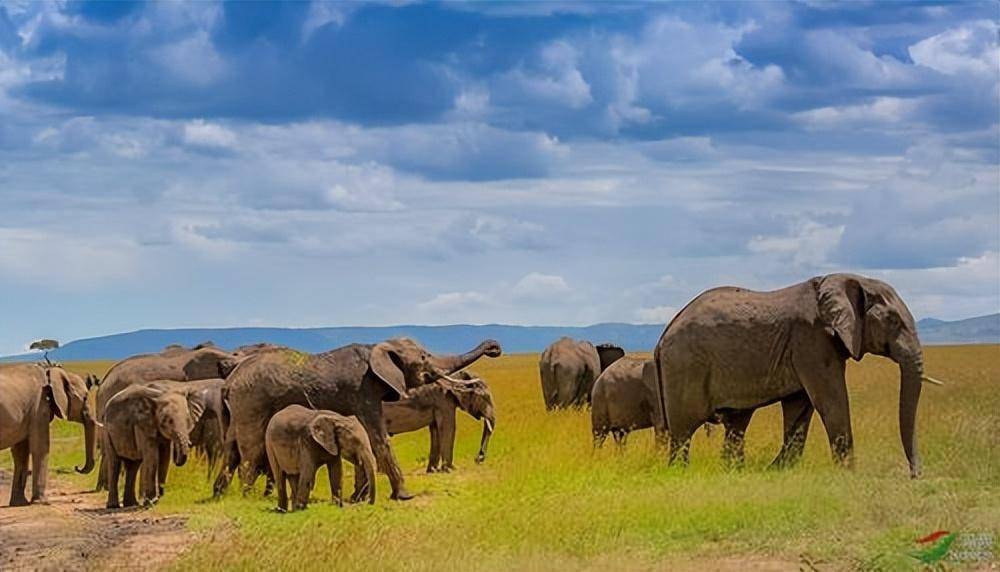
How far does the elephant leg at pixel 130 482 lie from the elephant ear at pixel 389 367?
335cm

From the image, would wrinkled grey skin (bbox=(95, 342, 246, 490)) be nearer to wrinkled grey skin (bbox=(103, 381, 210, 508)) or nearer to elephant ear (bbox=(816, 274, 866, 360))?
wrinkled grey skin (bbox=(103, 381, 210, 508))

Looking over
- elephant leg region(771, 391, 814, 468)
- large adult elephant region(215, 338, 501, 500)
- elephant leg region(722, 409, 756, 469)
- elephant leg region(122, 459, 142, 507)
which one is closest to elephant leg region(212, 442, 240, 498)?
large adult elephant region(215, 338, 501, 500)

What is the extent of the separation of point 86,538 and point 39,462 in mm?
4728

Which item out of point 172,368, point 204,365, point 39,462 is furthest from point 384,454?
point 172,368

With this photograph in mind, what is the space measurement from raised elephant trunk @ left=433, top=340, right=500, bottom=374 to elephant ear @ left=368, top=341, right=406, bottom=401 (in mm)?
1529

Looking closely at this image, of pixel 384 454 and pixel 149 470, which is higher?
pixel 384 454

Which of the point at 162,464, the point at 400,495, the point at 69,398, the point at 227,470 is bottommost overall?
the point at 400,495

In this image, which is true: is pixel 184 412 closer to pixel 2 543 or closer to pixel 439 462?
pixel 2 543

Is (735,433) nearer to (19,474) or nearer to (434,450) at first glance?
(434,450)

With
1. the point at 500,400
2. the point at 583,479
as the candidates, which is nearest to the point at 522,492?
the point at 583,479

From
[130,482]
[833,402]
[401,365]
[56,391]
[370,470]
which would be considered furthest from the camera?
[56,391]

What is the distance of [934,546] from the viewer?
13281mm

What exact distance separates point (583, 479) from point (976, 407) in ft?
32.9

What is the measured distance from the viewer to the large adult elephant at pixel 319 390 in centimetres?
1978
